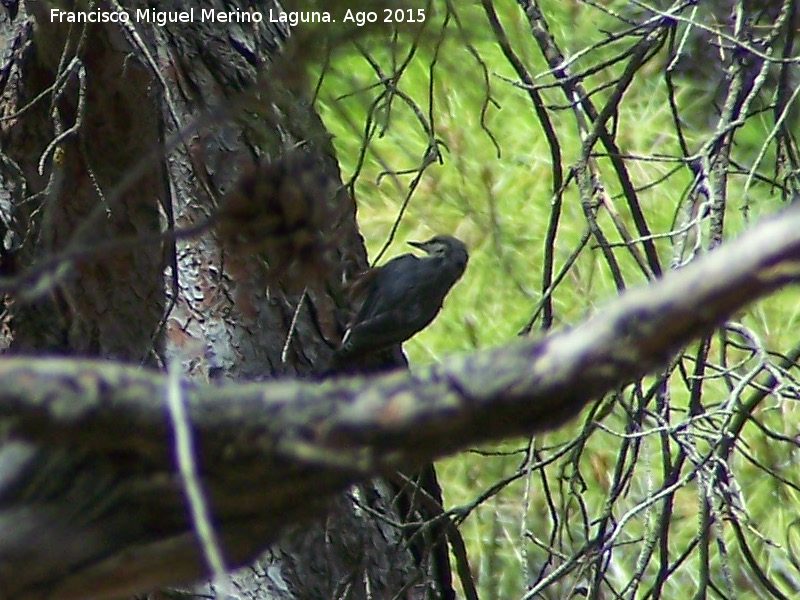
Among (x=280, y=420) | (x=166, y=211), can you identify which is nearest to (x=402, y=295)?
(x=166, y=211)

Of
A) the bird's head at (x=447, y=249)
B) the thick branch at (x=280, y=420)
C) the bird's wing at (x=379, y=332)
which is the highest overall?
the bird's head at (x=447, y=249)

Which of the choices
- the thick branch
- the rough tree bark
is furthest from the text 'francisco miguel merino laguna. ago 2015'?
the thick branch

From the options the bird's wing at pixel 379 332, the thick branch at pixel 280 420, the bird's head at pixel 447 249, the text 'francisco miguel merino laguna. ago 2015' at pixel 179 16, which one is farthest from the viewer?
the bird's head at pixel 447 249

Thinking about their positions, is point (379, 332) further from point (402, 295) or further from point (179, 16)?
point (179, 16)

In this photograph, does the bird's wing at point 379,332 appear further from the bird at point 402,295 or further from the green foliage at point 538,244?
the green foliage at point 538,244

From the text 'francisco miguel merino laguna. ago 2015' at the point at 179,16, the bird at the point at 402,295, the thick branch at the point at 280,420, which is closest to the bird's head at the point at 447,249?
the bird at the point at 402,295

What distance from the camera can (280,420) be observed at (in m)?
0.68

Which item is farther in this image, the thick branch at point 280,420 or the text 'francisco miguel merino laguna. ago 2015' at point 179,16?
the text 'francisco miguel merino laguna. ago 2015' at point 179,16

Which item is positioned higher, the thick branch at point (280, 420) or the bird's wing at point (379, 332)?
the bird's wing at point (379, 332)

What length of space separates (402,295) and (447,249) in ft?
0.84

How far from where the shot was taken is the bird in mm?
2289

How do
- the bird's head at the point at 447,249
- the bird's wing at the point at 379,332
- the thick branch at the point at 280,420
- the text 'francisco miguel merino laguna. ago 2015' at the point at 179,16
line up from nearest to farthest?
the thick branch at the point at 280,420
the text 'francisco miguel merino laguna. ago 2015' at the point at 179,16
the bird's wing at the point at 379,332
the bird's head at the point at 447,249

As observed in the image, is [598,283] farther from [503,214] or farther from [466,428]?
[466,428]

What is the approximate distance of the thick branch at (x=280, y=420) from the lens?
0.63 m
